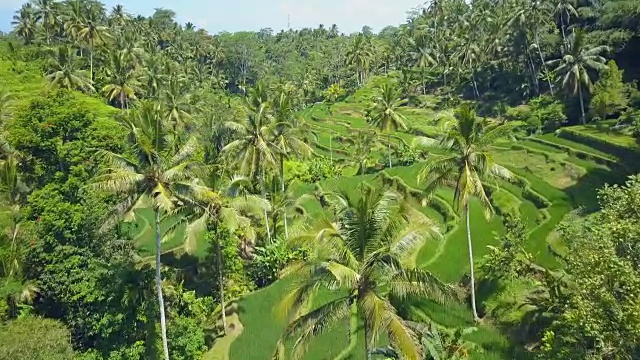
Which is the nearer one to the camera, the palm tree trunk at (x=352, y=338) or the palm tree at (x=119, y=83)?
the palm tree trunk at (x=352, y=338)

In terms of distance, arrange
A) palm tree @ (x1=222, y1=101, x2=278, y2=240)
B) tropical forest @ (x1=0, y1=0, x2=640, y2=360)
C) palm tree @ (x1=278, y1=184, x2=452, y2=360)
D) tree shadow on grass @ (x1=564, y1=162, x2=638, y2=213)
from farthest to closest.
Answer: palm tree @ (x1=222, y1=101, x2=278, y2=240), tree shadow on grass @ (x1=564, y1=162, x2=638, y2=213), tropical forest @ (x1=0, y1=0, x2=640, y2=360), palm tree @ (x1=278, y1=184, x2=452, y2=360)

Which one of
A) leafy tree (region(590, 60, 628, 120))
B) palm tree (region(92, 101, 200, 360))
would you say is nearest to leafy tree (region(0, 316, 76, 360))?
palm tree (region(92, 101, 200, 360))

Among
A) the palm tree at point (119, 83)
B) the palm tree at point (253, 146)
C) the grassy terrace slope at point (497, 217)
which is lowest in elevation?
the grassy terrace slope at point (497, 217)

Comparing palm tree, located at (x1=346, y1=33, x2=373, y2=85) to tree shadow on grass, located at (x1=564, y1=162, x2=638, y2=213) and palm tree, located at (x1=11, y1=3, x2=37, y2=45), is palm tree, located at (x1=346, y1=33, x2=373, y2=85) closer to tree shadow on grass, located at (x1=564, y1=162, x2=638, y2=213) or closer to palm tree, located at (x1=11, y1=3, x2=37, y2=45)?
palm tree, located at (x1=11, y1=3, x2=37, y2=45)

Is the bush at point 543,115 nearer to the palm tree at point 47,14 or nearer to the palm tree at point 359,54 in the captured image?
the palm tree at point 359,54

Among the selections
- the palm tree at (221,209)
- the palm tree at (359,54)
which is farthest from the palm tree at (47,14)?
the palm tree at (221,209)

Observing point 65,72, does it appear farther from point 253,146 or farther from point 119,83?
point 253,146

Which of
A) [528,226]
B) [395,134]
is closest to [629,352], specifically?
[528,226]
